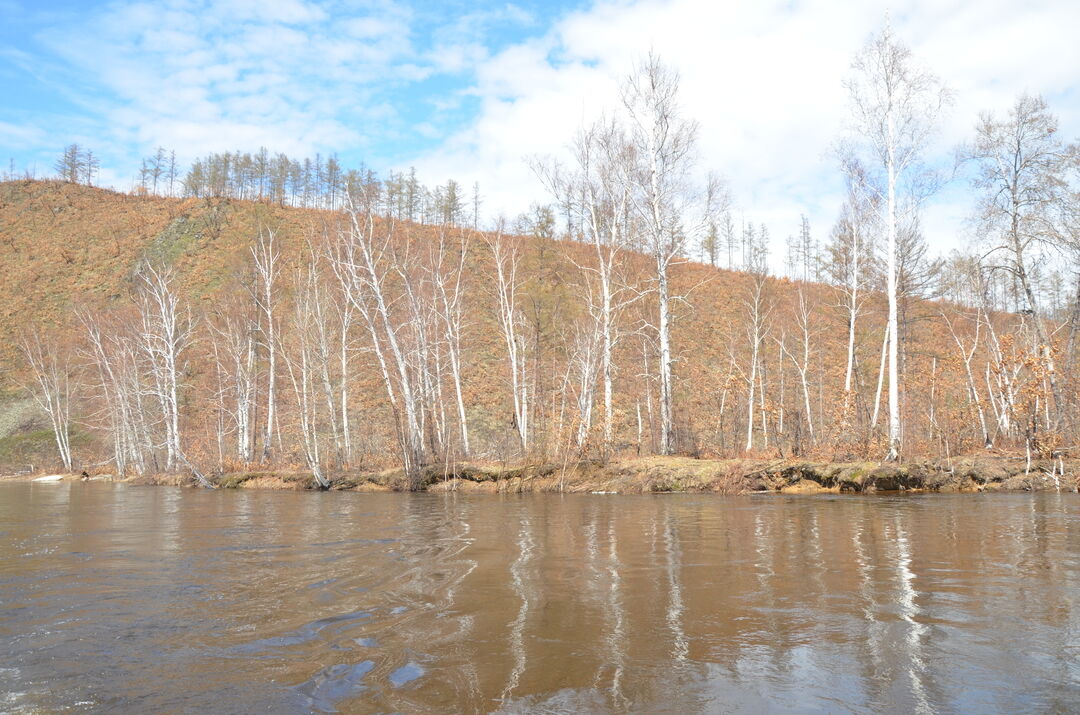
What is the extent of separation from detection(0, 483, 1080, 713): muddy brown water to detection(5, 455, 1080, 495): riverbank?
4.93 metres

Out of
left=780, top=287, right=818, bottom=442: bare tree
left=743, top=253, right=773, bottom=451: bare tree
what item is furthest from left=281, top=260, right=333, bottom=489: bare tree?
left=780, top=287, right=818, bottom=442: bare tree

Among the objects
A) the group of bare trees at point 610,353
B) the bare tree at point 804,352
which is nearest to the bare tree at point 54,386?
the group of bare trees at point 610,353

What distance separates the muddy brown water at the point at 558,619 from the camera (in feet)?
12.3

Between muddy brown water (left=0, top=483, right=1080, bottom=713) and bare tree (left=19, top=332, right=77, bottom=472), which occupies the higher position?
bare tree (left=19, top=332, right=77, bottom=472)

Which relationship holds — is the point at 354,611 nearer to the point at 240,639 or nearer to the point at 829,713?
the point at 240,639

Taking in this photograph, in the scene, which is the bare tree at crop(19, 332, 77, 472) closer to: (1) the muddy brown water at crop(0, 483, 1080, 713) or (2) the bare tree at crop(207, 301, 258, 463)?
(2) the bare tree at crop(207, 301, 258, 463)

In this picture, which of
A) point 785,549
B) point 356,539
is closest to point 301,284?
point 356,539

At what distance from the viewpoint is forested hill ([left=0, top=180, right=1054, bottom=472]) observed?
73.8 ft

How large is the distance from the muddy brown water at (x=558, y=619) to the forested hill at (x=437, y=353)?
10526mm

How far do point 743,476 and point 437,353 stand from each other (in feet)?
41.7

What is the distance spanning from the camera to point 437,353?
25.0 m

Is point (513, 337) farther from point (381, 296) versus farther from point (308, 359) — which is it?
point (381, 296)

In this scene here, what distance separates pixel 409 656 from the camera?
4434mm

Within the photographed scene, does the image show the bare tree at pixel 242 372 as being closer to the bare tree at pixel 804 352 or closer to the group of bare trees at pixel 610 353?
the group of bare trees at pixel 610 353
